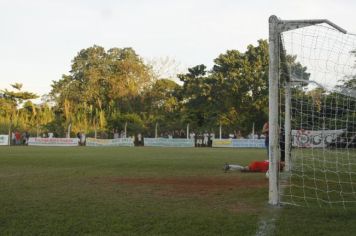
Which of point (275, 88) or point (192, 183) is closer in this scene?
point (275, 88)

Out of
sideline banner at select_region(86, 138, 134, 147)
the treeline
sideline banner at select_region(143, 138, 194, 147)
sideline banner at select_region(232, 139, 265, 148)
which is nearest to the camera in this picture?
sideline banner at select_region(232, 139, 265, 148)

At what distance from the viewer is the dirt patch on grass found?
9945mm

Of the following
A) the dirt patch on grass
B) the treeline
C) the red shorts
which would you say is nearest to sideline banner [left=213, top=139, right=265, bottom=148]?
the treeline

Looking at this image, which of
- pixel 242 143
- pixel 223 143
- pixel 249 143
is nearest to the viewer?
pixel 249 143

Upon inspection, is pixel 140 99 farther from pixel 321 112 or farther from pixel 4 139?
pixel 321 112

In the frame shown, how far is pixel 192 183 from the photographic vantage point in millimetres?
11281

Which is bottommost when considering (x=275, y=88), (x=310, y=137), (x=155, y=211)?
(x=155, y=211)

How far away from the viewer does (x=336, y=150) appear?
18.4 metres

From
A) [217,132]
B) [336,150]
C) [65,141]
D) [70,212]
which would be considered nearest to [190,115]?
[217,132]

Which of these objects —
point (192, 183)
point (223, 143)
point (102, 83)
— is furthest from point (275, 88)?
point (102, 83)

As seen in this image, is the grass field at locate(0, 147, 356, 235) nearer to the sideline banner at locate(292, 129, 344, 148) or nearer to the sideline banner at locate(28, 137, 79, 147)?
the sideline banner at locate(292, 129, 344, 148)

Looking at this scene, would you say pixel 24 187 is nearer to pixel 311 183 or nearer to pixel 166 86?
pixel 311 183

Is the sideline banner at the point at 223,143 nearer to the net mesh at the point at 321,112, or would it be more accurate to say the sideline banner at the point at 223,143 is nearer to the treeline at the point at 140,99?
the treeline at the point at 140,99

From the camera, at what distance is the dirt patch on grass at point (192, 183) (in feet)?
32.6
